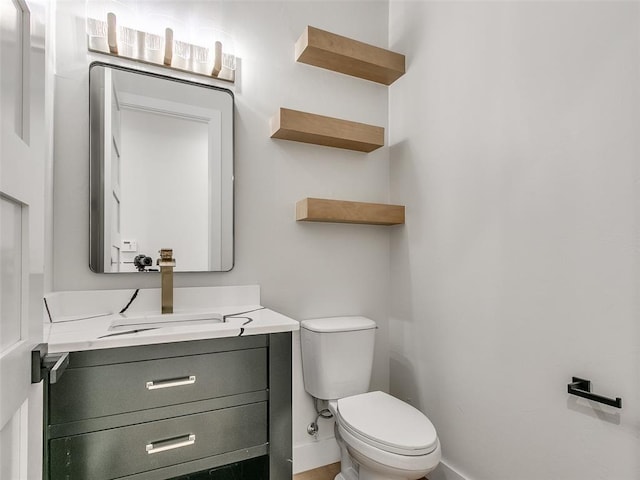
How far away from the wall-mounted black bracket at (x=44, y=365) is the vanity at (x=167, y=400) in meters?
0.41

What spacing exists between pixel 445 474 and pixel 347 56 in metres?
2.12

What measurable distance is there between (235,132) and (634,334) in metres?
1.74

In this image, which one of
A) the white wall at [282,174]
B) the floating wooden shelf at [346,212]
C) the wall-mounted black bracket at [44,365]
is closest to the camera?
the wall-mounted black bracket at [44,365]

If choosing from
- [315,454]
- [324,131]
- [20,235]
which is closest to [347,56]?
[324,131]

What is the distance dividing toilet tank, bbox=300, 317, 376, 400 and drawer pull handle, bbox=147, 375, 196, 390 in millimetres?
702

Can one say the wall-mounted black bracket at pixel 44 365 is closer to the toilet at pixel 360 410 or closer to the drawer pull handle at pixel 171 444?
the drawer pull handle at pixel 171 444

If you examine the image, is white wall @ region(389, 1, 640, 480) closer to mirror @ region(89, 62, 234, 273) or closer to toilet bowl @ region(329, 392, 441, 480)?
toilet bowl @ region(329, 392, 441, 480)

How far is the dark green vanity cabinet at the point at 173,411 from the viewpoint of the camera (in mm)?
1068

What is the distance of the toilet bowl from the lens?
1325mm

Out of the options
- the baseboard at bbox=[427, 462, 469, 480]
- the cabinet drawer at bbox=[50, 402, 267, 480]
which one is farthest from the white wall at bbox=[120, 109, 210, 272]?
the baseboard at bbox=[427, 462, 469, 480]

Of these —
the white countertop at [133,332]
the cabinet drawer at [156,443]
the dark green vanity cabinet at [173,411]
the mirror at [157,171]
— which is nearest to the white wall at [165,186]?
the mirror at [157,171]

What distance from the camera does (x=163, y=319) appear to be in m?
1.51

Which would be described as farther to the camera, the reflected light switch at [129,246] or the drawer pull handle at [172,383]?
the reflected light switch at [129,246]

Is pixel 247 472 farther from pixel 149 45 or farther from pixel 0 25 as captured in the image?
pixel 149 45
